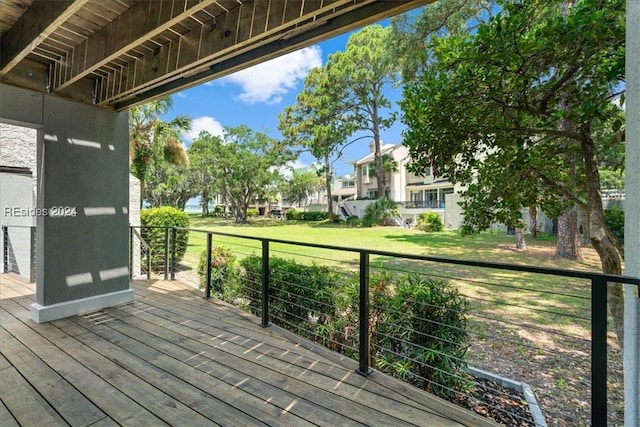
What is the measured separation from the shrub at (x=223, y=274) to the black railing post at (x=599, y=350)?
149 inches

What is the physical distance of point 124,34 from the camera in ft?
7.25

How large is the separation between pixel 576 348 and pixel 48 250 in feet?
19.6

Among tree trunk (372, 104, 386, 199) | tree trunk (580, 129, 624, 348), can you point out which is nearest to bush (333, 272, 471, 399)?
tree trunk (580, 129, 624, 348)

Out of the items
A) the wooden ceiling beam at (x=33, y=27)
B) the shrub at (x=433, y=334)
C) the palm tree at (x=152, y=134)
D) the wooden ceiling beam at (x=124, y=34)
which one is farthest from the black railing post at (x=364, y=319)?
the palm tree at (x=152, y=134)

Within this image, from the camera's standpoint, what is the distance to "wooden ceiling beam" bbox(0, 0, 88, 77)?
1.82 m

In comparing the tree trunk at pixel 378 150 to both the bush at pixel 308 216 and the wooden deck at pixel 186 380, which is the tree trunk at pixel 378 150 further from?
the wooden deck at pixel 186 380

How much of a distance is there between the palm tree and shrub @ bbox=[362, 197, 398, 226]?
39.9ft

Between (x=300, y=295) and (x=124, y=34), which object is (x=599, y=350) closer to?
(x=300, y=295)

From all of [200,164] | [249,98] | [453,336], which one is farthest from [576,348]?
[249,98]

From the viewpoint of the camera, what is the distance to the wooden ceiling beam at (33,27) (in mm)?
1823

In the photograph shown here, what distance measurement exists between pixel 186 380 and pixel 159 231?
19.1 feet

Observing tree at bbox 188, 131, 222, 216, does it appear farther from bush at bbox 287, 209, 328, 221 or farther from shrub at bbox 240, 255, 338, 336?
shrub at bbox 240, 255, 338, 336

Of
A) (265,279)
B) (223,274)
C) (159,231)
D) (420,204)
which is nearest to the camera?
(265,279)

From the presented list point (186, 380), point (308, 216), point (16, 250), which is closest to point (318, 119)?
point (308, 216)
